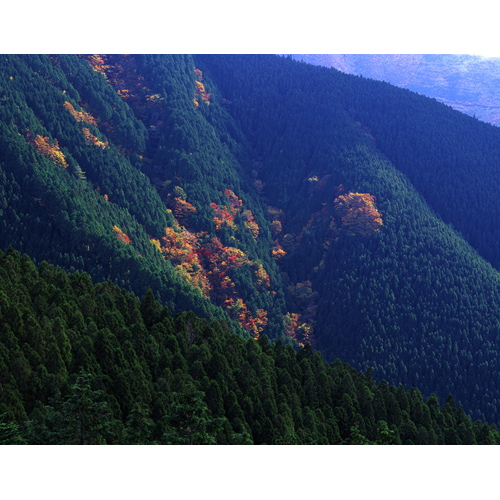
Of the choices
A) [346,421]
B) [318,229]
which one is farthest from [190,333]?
[318,229]

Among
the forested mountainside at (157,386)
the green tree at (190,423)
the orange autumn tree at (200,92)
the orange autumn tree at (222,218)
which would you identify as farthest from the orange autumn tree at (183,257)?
the green tree at (190,423)

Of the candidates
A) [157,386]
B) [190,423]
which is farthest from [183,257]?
[190,423]

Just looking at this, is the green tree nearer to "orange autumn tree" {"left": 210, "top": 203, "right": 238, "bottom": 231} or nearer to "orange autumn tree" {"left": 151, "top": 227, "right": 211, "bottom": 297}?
"orange autumn tree" {"left": 151, "top": 227, "right": 211, "bottom": 297}

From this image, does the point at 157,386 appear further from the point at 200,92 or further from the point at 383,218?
the point at 200,92

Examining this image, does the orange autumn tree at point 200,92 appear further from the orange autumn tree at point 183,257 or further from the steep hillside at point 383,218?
the orange autumn tree at point 183,257

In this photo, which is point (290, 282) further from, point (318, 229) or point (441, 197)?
point (441, 197)

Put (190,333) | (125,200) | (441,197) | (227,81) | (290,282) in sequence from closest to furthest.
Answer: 1. (190,333)
2. (125,200)
3. (290,282)
4. (441,197)
5. (227,81)
